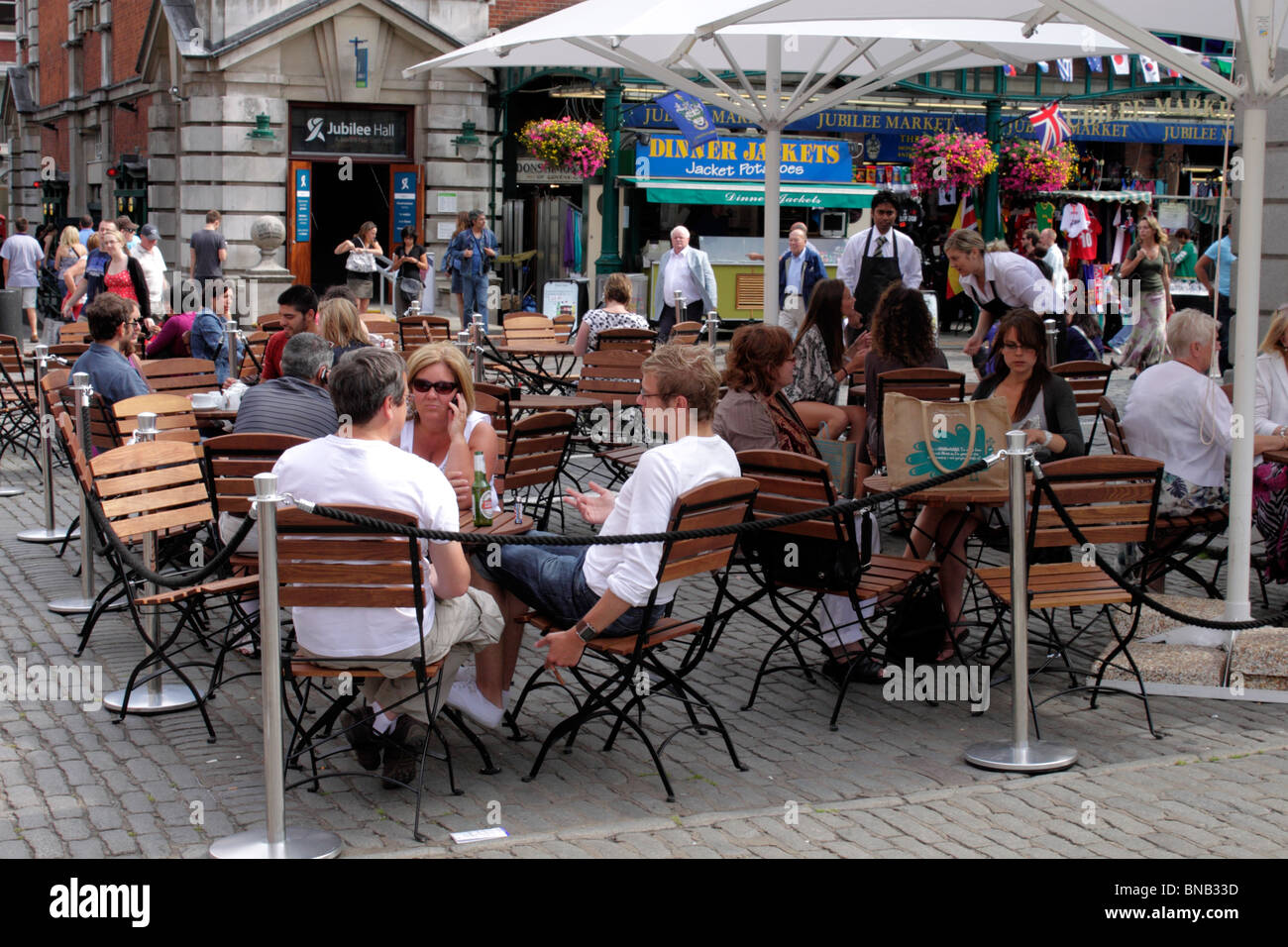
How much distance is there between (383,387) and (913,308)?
4.55m

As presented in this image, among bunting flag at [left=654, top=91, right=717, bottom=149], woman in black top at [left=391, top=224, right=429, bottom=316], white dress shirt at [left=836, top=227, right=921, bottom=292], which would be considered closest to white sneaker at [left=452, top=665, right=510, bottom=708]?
white dress shirt at [left=836, top=227, right=921, bottom=292]

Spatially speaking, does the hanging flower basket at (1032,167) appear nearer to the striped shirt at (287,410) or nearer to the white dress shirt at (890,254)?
the white dress shirt at (890,254)

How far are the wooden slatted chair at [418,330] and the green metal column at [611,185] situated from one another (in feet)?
32.0

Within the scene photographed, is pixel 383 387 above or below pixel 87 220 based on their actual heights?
below

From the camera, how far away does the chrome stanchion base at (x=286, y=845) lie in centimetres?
457

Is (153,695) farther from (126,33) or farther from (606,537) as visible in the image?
(126,33)

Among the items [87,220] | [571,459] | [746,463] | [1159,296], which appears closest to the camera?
[746,463]

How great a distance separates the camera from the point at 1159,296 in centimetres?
1684

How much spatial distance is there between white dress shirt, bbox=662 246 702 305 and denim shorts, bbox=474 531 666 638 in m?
11.9

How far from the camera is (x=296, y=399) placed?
7.11 m

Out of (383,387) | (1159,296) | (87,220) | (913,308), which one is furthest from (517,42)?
(87,220)

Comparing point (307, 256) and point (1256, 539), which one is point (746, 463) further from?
point (307, 256)

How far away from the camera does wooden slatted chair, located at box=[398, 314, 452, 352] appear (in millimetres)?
13648

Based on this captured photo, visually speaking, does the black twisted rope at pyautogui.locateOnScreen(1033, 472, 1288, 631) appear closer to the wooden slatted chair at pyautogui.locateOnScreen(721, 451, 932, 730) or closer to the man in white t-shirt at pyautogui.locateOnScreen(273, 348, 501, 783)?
the wooden slatted chair at pyautogui.locateOnScreen(721, 451, 932, 730)
